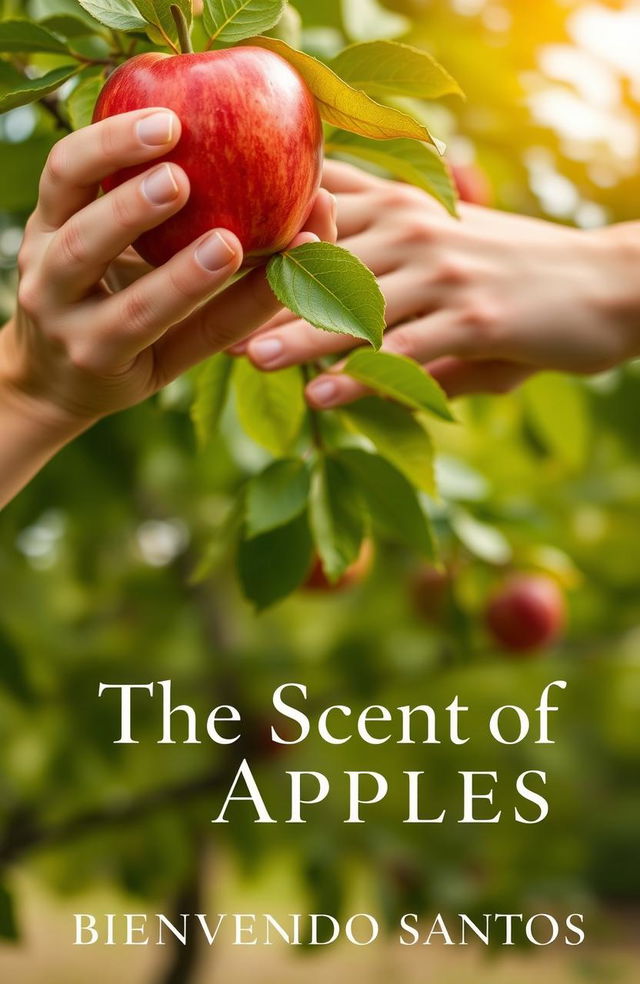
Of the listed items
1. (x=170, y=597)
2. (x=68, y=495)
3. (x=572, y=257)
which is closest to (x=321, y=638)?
(x=170, y=597)

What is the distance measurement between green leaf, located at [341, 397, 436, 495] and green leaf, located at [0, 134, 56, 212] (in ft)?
1.07


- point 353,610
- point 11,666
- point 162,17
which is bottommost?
point 353,610

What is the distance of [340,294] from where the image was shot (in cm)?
46

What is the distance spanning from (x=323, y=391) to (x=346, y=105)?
0.91 ft

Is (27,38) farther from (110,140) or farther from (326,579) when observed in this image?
(326,579)

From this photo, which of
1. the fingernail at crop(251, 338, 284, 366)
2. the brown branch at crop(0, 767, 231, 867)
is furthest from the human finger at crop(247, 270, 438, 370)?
the brown branch at crop(0, 767, 231, 867)

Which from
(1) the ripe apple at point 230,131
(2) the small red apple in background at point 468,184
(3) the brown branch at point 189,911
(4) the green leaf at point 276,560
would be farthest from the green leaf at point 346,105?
(3) the brown branch at point 189,911

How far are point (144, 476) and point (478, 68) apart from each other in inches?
32.2

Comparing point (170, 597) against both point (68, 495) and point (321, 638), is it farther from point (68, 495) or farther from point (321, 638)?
point (68, 495)

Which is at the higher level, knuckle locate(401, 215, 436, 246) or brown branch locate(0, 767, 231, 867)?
knuckle locate(401, 215, 436, 246)

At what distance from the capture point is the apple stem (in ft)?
1.49

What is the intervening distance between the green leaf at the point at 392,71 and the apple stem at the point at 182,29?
12 centimetres

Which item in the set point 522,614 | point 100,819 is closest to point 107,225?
point 522,614

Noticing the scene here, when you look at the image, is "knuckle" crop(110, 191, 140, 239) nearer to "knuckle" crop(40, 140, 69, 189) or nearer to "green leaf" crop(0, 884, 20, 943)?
"knuckle" crop(40, 140, 69, 189)
